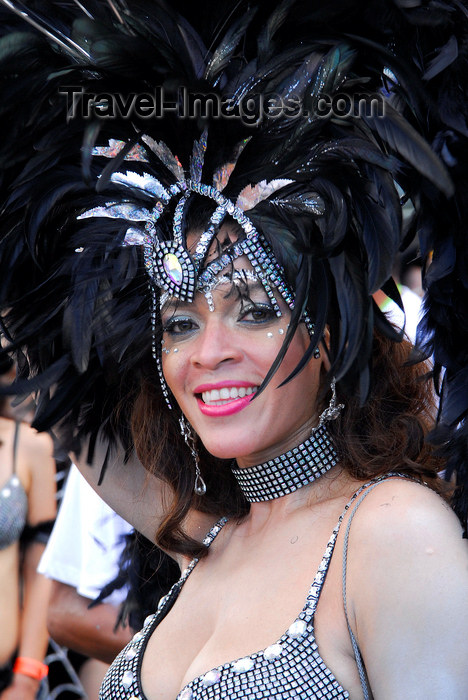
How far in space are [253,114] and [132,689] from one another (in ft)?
4.39

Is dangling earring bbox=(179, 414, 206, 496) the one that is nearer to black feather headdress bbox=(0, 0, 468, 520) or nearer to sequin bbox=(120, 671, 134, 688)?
black feather headdress bbox=(0, 0, 468, 520)

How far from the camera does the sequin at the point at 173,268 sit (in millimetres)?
2195

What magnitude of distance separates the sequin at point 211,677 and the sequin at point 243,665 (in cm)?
4

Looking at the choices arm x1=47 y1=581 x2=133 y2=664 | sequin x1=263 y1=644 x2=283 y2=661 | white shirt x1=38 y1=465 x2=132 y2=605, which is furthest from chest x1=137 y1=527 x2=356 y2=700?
arm x1=47 y1=581 x2=133 y2=664

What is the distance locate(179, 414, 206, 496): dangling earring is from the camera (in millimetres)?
2561

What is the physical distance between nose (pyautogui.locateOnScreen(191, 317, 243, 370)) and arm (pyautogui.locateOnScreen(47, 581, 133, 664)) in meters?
1.48

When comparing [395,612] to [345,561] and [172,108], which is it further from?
[172,108]

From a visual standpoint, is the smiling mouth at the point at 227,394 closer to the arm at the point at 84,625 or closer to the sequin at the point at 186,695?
the sequin at the point at 186,695

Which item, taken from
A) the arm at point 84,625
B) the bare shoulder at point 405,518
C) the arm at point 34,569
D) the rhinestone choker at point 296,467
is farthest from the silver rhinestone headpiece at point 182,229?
the arm at point 34,569

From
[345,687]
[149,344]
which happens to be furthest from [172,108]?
[345,687]

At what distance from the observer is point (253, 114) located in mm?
2125

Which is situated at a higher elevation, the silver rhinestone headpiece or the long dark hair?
the silver rhinestone headpiece

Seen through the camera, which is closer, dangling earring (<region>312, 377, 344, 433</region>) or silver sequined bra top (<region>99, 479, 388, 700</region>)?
silver sequined bra top (<region>99, 479, 388, 700</region>)

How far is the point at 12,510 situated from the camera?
13.4 feet
